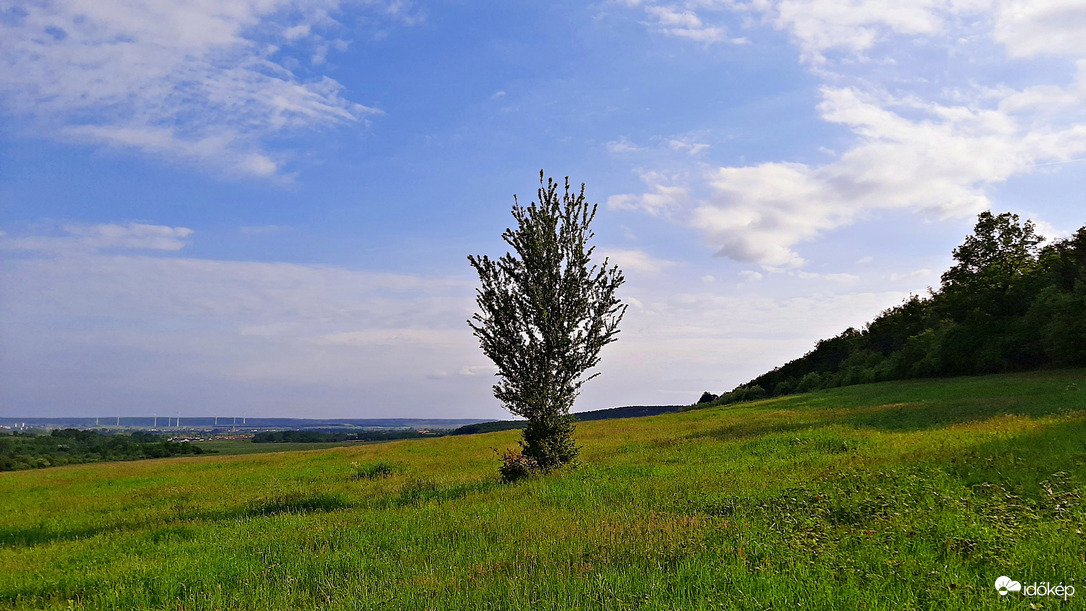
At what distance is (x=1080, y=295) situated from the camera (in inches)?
1481

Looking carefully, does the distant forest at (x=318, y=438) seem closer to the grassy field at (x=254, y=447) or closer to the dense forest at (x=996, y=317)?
the grassy field at (x=254, y=447)

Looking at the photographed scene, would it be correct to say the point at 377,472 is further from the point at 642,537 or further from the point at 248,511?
the point at 642,537

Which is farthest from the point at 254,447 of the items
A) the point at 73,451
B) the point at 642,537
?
the point at 642,537

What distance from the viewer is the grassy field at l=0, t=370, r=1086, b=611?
660 centimetres

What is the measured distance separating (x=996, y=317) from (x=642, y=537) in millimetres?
54761

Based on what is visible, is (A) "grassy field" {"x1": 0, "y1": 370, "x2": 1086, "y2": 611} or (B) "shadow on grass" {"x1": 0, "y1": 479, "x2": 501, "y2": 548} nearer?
(A) "grassy field" {"x1": 0, "y1": 370, "x2": 1086, "y2": 611}

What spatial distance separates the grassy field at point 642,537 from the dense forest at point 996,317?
88.2 feet

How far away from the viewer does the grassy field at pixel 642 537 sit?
21.7ft

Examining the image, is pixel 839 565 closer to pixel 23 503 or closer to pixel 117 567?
pixel 117 567

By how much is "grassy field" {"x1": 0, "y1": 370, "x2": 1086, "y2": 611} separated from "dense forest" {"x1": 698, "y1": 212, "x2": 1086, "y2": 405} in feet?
88.2

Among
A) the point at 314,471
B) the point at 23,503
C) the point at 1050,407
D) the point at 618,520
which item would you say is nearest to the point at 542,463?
the point at 618,520

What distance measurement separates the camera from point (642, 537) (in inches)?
344

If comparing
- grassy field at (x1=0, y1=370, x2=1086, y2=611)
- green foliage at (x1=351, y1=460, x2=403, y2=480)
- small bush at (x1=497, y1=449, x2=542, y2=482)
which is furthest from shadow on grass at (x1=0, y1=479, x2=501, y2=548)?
green foliage at (x1=351, y1=460, x2=403, y2=480)

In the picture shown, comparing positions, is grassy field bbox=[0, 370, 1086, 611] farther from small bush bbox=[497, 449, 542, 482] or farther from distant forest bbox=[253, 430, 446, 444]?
distant forest bbox=[253, 430, 446, 444]
